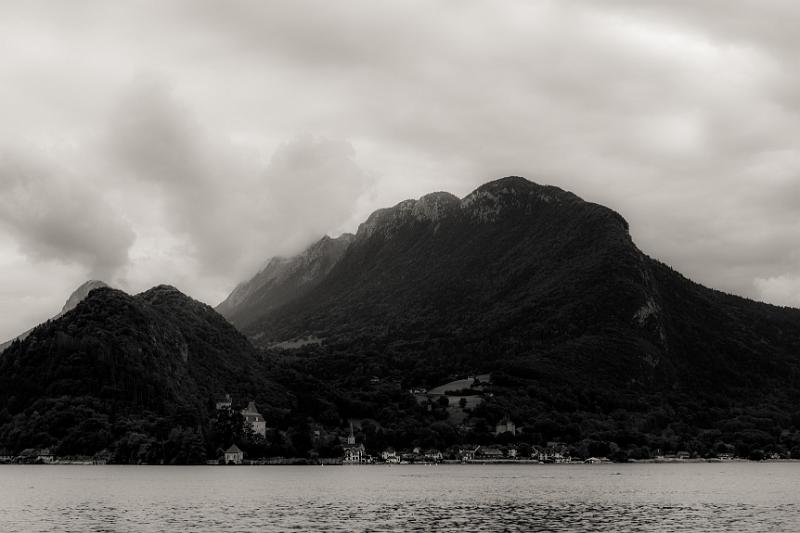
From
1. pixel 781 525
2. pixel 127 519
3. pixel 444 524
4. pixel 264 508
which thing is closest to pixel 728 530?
pixel 781 525

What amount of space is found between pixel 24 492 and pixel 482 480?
260ft

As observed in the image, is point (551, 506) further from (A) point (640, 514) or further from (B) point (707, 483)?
(B) point (707, 483)

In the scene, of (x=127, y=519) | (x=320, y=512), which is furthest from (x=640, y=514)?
(x=127, y=519)

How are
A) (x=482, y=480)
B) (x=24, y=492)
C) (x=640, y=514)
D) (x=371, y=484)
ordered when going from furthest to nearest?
(x=482, y=480)
(x=371, y=484)
(x=24, y=492)
(x=640, y=514)

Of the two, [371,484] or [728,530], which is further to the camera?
[371,484]

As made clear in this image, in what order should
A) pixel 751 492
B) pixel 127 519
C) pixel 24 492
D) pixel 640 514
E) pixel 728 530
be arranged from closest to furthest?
pixel 728 530 → pixel 127 519 → pixel 640 514 → pixel 24 492 → pixel 751 492

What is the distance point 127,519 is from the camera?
308ft

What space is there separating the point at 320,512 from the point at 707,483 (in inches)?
3598

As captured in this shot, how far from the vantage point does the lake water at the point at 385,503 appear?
88.9 m

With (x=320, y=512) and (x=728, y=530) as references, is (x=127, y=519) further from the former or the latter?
(x=728, y=530)

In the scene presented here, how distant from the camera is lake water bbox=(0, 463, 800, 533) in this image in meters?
88.9

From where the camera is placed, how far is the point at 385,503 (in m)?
117

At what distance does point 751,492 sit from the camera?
141750 millimetres

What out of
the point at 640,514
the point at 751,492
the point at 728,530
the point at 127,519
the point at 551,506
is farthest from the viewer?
the point at 751,492
